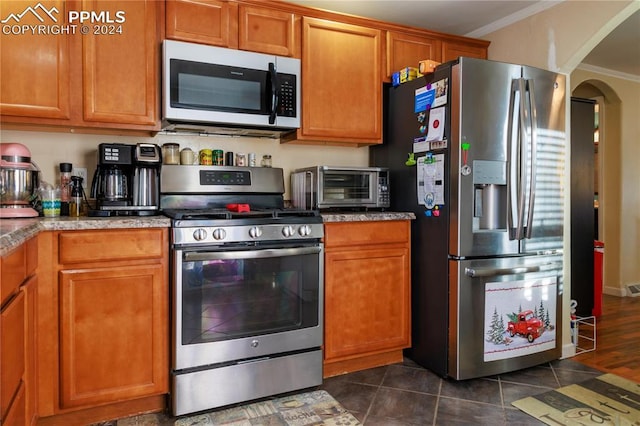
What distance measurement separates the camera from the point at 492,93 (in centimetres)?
243

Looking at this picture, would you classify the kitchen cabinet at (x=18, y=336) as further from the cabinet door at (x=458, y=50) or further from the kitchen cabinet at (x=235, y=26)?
the cabinet door at (x=458, y=50)

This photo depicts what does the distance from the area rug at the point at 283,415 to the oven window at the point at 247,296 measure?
0.36 meters

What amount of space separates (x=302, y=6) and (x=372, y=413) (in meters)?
2.37

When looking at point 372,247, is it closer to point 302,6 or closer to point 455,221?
point 455,221

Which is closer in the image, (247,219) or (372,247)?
(247,219)

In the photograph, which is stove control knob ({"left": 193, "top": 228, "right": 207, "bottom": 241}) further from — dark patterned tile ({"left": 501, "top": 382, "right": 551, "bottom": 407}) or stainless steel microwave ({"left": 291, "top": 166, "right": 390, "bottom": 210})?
dark patterned tile ({"left": 501, "top": 382, "right": 551, "bottom": 407})

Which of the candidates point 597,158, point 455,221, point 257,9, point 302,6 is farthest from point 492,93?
point 597,158

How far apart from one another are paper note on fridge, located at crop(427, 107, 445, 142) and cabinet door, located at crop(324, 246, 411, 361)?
2.29 feet

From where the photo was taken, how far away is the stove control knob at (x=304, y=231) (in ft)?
7.63

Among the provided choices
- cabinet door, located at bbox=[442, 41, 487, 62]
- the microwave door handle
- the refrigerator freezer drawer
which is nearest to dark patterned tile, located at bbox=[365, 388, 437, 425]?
the refrigerator freezer drawer

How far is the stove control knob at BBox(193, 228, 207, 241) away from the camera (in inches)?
81.8

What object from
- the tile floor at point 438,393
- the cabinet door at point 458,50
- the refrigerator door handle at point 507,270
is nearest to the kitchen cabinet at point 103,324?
the tile floor at point 438,393

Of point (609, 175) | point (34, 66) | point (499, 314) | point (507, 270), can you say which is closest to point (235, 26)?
point (34, 66)

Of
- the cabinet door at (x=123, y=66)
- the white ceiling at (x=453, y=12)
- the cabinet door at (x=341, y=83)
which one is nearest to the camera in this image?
the cabinet door at (x=123, y=66)
